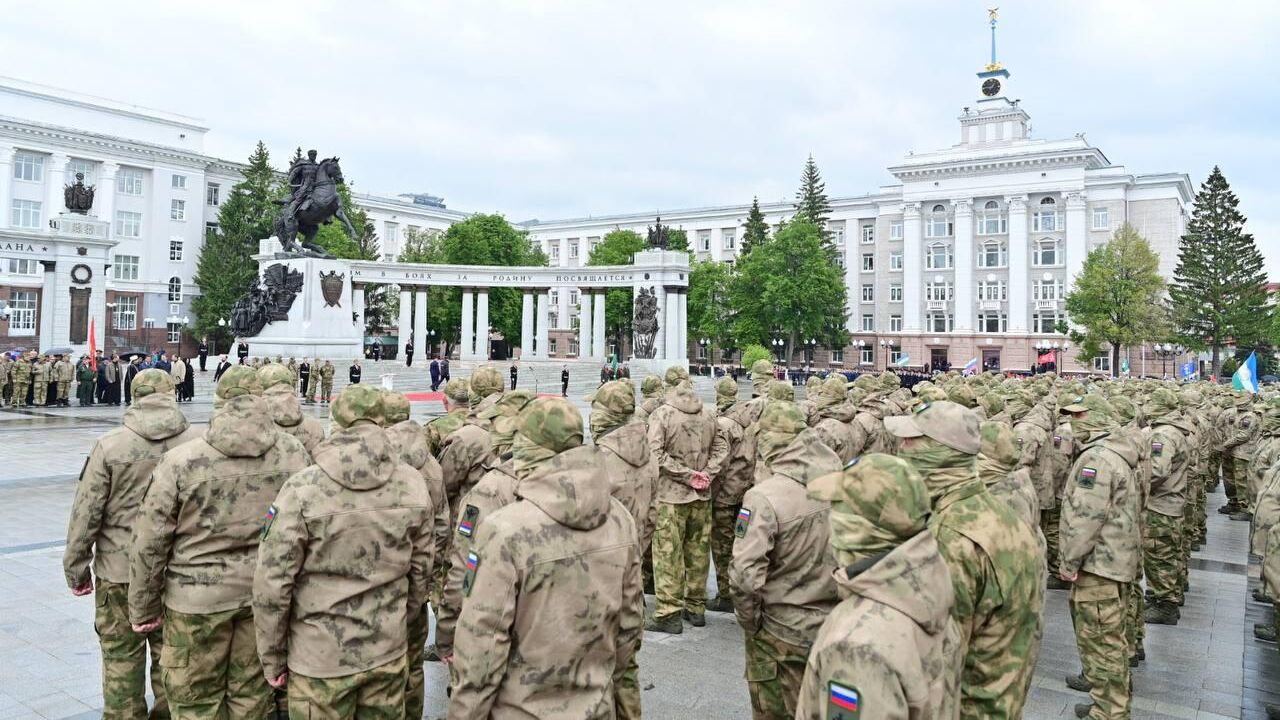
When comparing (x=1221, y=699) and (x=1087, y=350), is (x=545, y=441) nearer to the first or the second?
(x=1221, y=699)

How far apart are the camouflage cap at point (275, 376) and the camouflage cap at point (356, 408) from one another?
318 cm

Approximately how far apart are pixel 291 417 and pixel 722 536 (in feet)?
13.6

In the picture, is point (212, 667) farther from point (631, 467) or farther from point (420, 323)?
point (420, 323)

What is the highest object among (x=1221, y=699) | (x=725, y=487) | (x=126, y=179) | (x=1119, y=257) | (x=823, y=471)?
(x=126, y=179)

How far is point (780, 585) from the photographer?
14.3ft

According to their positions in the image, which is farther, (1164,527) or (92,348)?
(92,348)

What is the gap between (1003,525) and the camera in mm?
3328

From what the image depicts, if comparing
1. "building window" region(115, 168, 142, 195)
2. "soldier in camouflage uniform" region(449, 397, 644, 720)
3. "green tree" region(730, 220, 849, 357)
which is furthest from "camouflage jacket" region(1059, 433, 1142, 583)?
"building window" region(115, 168, 142, 195)

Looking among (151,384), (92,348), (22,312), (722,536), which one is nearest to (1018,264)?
(92,348)

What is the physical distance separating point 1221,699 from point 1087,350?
52.4 metres

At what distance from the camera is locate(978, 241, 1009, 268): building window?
6475 centimetres

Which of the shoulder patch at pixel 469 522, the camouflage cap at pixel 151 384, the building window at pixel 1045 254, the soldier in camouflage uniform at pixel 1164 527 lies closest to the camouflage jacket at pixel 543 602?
the shoulder patch at pixel 469 522

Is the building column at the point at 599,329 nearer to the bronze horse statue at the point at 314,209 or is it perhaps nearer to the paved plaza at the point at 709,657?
the bronze horse statue at the point at 314,209

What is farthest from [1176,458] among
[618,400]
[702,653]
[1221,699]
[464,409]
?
[464,409]
